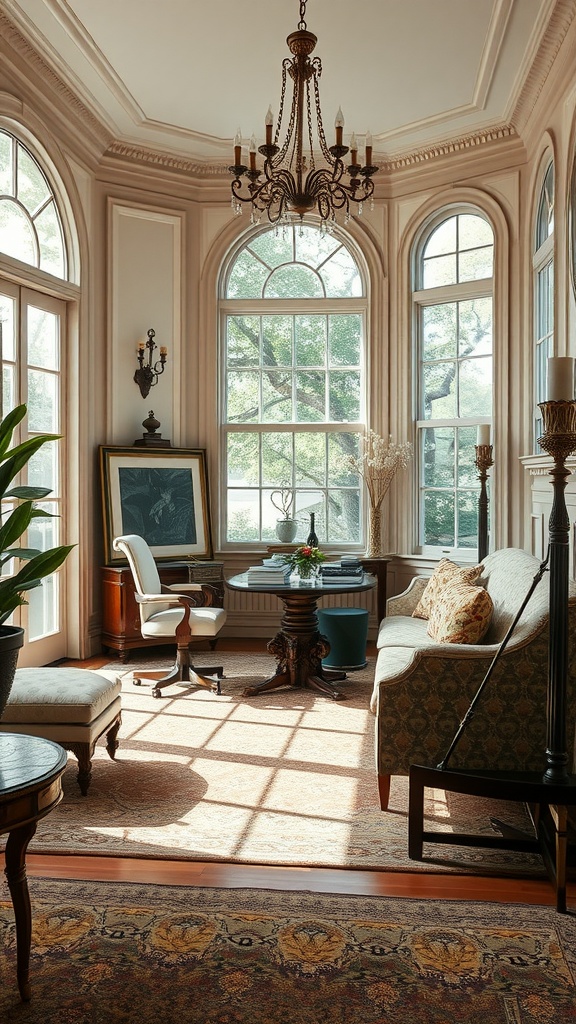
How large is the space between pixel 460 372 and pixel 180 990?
523 centimetres

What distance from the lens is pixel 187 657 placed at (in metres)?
5.19

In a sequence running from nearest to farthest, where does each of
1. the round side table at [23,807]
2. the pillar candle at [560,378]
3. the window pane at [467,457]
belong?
1. the round side table at [23,807]
2. the pillar candle at [560,378]
3. the window pane at [467,457]

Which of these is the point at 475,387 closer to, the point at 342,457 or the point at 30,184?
the point at 342,457

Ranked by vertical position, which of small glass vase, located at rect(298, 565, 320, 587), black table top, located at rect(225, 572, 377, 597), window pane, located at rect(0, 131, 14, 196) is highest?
window pane, located at rect(0, 131, 14, 196)

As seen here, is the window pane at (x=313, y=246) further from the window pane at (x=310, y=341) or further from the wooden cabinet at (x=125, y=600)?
the wooden cabinet at (x=125, y=600)

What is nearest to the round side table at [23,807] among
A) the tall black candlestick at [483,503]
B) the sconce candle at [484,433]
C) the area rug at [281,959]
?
the area rug at [281,959]

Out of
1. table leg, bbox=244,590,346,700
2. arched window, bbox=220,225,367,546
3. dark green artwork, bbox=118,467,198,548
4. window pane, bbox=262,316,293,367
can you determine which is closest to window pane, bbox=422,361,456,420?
arched window, bbox=220,225,367,546

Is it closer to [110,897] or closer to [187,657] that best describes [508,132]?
[187,657]

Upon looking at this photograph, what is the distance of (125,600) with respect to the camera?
588cm

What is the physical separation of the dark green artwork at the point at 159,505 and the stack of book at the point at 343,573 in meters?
1.53

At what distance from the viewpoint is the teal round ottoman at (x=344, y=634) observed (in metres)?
5.62

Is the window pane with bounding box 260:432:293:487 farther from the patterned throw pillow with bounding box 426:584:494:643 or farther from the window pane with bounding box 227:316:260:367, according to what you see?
the patterned throw pillow with bounding box 426:584:494:643

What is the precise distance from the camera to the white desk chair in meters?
5.02

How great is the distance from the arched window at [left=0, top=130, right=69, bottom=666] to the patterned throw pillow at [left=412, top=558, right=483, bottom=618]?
2.38 meters
